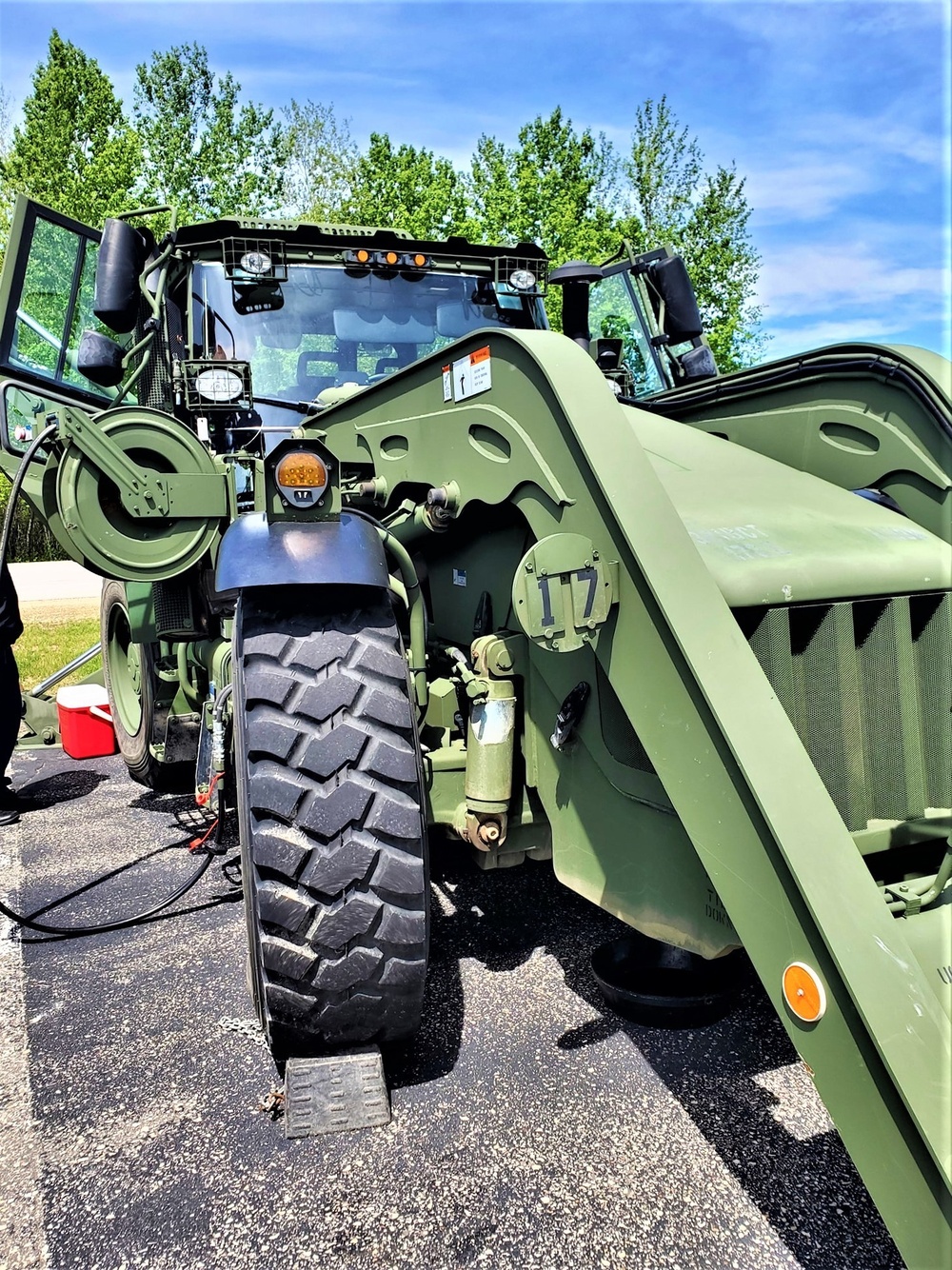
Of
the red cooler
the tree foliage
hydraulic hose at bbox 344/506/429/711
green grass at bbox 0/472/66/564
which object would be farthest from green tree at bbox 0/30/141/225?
hydraulic hose at bbox 344/506/429/711

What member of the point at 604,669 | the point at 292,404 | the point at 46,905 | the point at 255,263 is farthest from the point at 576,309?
the point at 46,905

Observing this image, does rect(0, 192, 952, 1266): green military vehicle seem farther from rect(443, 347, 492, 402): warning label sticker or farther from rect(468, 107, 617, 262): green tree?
rect(468, 107, 617, 262): green tree

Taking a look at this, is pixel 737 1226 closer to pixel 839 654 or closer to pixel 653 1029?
pixel 653 1029

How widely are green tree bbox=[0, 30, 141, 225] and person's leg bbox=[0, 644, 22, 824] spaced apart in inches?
523

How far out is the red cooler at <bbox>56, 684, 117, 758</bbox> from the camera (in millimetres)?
6008

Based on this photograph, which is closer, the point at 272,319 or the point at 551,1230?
the point at 551,1230

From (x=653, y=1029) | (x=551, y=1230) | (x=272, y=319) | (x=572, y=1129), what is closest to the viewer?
(x=551, y=1230)

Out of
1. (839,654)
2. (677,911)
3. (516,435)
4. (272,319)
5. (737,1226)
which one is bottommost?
(737,1226)

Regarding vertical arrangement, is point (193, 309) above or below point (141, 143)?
below

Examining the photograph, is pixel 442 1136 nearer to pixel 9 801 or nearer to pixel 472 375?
pixel 472 375

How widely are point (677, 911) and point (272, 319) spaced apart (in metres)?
3.11

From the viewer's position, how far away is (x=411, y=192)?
18.3 m

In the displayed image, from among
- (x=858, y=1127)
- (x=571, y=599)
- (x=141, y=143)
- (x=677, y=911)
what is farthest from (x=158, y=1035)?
(x=141, y=143)

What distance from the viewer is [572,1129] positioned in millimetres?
2330
